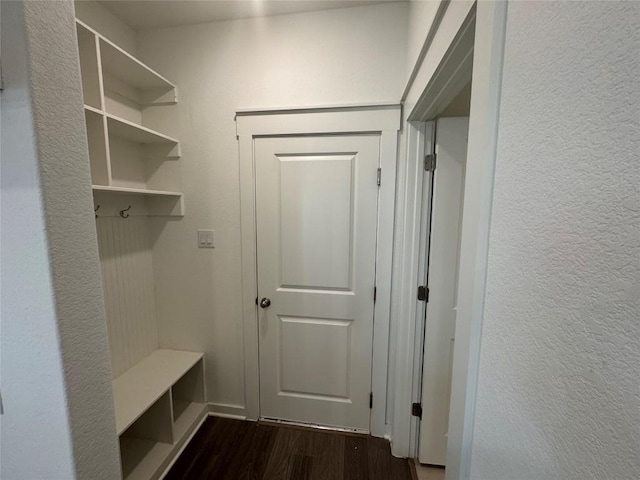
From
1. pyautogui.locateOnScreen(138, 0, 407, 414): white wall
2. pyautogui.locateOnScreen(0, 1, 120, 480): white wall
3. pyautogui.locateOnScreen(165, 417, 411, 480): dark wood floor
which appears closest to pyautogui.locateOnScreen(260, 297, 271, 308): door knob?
pyautogui.locateOnScreen(138, 0, 407, 414): white wall

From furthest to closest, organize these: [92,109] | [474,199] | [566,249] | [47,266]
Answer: [92,109] < [47,266] < [474,199] < [566,249]

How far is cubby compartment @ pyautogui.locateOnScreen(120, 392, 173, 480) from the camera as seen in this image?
1487 millimetres

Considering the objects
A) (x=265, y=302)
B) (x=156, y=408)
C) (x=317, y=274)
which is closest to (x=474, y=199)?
(x=317, y=274)

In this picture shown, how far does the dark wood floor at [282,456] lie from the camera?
150 centimetres

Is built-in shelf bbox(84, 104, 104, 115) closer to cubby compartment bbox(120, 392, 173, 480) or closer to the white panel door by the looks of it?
the white panel door

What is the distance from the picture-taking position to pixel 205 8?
1.54 meters

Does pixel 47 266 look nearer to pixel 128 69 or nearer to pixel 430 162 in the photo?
pixel 128 69

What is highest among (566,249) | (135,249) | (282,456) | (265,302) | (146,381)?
(566,249)

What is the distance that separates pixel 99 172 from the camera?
1.28 meters

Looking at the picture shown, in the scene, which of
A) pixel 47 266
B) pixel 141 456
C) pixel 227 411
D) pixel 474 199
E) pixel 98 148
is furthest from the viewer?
pixel 227 411

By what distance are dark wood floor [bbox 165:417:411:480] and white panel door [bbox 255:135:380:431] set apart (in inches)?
4.6

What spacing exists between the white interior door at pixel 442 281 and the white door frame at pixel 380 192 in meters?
0.25

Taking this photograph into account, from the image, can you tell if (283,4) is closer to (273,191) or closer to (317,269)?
(273,191)

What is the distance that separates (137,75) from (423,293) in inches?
79.8
